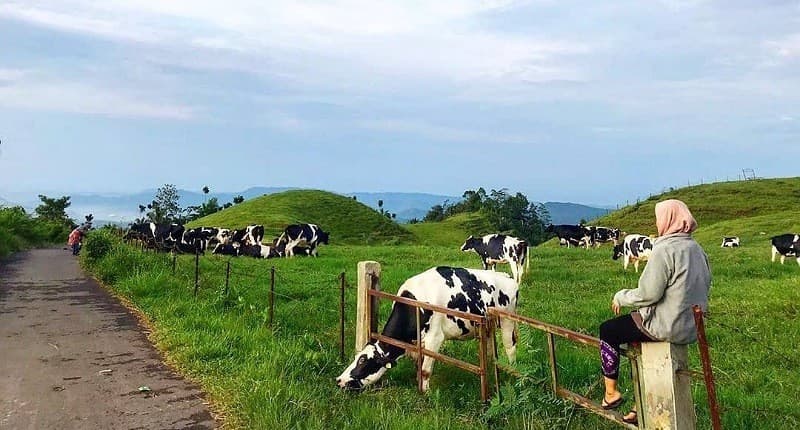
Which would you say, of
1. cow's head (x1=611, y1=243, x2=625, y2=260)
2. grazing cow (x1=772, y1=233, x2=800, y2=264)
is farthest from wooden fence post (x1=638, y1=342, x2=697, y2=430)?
grazing cow (x1=772, y1=233, x2=800, y2=264)

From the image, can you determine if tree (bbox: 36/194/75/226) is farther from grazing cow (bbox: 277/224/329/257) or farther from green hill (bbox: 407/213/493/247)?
grazing cow (bbox: 277/224/329/257)

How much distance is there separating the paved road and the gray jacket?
4.84 m

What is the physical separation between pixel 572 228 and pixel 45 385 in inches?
1545

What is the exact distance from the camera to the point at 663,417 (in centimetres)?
598

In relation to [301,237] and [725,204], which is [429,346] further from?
[725,204]

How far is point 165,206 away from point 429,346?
8459 cm

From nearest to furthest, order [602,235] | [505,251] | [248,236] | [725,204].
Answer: [505,251], [248,236], [602,235], [725,204]

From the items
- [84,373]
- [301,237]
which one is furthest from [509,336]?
[301,237]

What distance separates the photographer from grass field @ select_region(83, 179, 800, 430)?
24.5 feet

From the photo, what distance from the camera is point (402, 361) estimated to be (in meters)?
10.2

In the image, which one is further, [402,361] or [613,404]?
[402,361]

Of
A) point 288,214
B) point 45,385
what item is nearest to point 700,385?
point 45,385

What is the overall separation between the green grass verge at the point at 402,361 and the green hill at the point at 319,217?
34188mm

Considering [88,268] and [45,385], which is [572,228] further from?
[45,385]
